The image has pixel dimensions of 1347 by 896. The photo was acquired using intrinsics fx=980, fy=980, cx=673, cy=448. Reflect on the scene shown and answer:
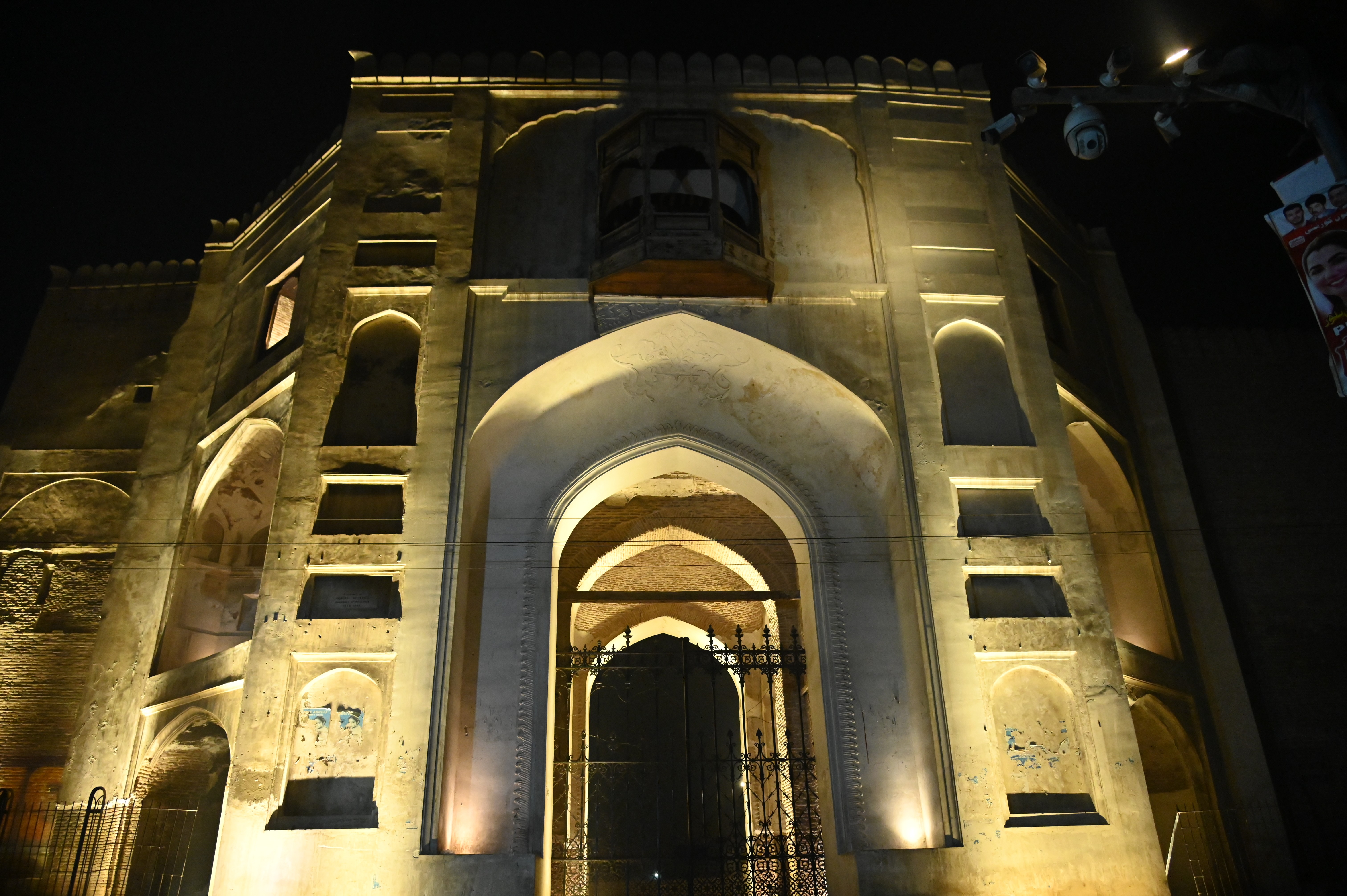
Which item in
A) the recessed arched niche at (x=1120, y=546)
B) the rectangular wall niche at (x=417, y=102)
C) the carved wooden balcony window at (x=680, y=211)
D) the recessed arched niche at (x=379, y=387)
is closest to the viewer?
the recessed arched niche at (x=379, y=387)

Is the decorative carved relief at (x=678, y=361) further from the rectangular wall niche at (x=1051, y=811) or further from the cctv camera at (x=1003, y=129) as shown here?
the rectangular wall niche at (x=1051, y=811)

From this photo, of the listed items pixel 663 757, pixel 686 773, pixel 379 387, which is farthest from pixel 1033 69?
pixel 663 757

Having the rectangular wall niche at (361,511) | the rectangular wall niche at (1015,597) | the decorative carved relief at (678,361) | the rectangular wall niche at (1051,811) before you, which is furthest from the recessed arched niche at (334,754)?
the rectangular wall niche at (1015,597)

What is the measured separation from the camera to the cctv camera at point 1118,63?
6.38 meters

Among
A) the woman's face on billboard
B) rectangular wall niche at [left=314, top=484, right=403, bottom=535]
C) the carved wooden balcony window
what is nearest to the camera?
the woman's face on billboard

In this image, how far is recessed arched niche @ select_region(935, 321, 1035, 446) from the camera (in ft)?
31.2

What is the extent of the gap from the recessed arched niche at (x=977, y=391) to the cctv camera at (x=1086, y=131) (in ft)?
10.6

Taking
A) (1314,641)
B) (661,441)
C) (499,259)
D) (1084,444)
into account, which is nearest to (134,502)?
(499,259)

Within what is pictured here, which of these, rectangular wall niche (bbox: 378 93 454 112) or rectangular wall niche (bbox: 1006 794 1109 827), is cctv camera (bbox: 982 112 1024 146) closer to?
rectangular wall niche (bbox: 1006 794 1109 827)

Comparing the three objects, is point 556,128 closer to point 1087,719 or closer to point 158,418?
point 158,418

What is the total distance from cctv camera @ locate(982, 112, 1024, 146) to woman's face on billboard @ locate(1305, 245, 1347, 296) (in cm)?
222

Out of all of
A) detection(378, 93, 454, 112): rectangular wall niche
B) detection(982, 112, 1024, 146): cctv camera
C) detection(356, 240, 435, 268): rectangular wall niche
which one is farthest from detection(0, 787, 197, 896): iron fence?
detection(982, 112, 1024, 146): cctv camera

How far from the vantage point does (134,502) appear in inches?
456

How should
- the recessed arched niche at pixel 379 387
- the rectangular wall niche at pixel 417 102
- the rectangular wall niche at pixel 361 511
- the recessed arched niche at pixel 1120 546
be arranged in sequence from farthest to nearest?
the rectangular wall niche at pixel 417 102, the recessed arched niche at pixel 1120 546, the recessed arched niche at pixel 379 387, the rectangular wall niche at pixel 361 511
